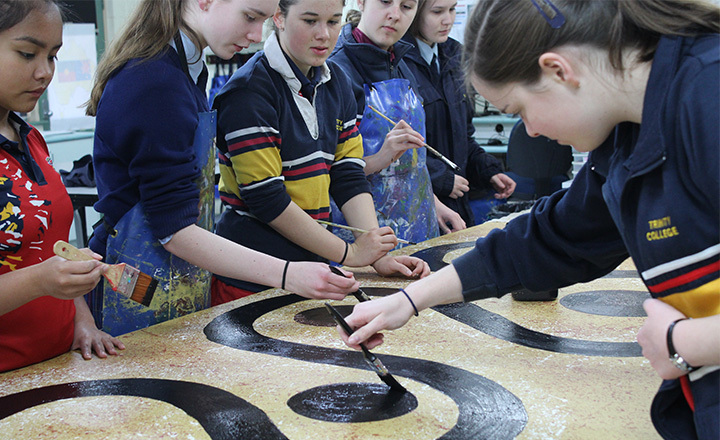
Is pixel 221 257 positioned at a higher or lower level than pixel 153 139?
lower

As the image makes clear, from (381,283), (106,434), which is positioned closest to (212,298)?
(381,283)

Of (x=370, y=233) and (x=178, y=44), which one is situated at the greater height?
(x=178, y=44)

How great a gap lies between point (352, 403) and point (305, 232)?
26.3 inches

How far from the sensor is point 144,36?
1.42 m

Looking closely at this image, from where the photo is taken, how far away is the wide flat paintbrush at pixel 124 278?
1.16 metres

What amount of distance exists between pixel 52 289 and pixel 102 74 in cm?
53

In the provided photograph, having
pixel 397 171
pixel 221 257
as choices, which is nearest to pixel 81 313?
pixel 221 257

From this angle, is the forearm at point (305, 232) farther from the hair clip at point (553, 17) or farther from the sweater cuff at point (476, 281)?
the hair clip at point (553, 17)

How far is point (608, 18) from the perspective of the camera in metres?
0.85

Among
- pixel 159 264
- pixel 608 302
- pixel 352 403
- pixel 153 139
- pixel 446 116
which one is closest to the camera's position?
pixel 352 403

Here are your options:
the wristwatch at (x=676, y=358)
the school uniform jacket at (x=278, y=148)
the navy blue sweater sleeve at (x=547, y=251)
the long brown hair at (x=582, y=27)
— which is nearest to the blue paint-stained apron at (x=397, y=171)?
the school uniform jacket at (x=278, y=148)

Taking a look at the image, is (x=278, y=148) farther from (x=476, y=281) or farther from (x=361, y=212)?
(x=476, y=281)

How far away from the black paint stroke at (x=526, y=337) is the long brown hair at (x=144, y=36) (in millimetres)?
859

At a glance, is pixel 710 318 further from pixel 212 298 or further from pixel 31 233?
pixel 212 298
